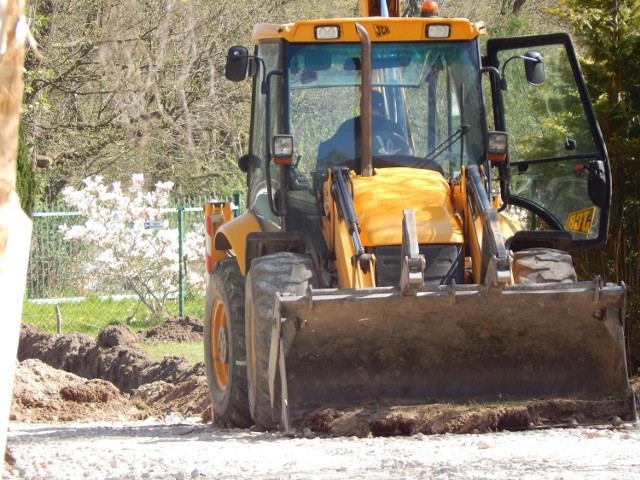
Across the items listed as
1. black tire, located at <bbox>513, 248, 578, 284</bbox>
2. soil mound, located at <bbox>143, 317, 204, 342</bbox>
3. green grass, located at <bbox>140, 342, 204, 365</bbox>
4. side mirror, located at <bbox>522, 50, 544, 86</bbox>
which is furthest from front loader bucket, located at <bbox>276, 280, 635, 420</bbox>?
soil mound, located at <bbox>143, 317, 204, 342</bbox>

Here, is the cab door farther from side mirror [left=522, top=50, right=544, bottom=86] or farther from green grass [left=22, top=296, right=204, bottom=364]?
green grass [left=22, top=296, right=204, bottom=364]

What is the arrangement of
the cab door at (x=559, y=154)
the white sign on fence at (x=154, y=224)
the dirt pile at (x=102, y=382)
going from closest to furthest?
the cab door at (x=559, y=154) < the dirt pile at (x=102, y=382) < the white sign on fence at (x=154, y=224)

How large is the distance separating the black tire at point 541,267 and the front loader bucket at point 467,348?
1.16 feet

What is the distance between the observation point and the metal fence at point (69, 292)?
19109 millimetres

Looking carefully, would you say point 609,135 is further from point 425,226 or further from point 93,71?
point 93,71

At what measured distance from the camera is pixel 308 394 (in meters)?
7.67

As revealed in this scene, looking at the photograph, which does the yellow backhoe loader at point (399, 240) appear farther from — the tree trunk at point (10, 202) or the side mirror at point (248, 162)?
the tree trunk at point (10, 202)

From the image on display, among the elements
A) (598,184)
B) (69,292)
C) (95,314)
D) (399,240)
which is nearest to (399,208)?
(399,240)

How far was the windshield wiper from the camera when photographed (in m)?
8.62

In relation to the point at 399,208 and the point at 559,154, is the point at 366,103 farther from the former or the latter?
the point at 559,154

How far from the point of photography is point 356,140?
8.52 metres

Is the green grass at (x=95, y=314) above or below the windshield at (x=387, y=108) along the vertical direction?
below

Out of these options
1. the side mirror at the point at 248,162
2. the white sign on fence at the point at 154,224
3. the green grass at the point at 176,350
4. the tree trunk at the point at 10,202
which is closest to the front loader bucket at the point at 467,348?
the side mirror at the point at 248,162

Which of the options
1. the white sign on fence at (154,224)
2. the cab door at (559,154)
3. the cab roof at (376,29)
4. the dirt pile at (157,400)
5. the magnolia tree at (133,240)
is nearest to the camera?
the dirt pile at (157,400)
